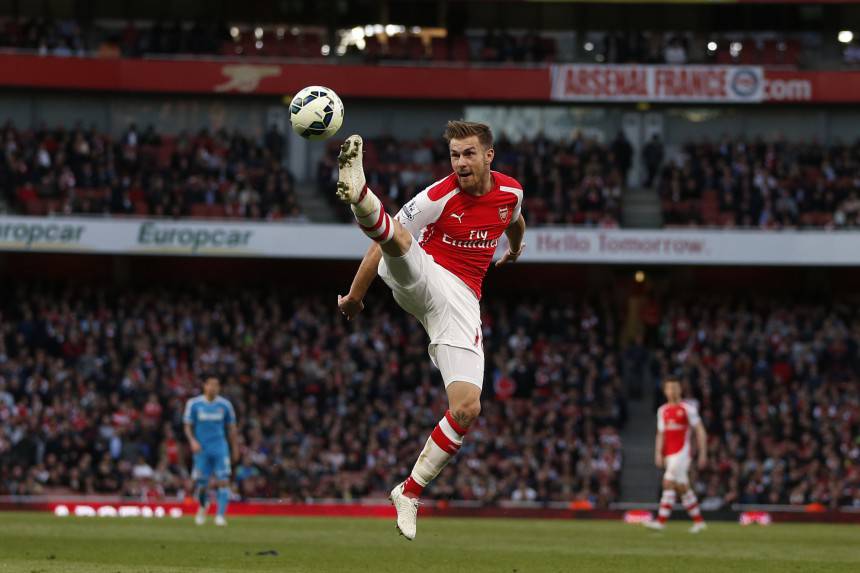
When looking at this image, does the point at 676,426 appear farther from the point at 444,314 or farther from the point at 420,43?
the point at 420,43

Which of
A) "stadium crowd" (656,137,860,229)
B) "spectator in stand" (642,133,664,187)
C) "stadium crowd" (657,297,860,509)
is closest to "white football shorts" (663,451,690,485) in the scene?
"stadium crowd" (657,297,860,509)

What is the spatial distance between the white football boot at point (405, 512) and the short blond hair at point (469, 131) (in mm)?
2692

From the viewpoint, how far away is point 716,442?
3225 centimetres

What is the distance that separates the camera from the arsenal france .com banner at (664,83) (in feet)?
132

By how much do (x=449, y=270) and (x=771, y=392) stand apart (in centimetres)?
2482

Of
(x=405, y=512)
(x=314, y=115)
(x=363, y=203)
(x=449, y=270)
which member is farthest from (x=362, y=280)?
(x=405, y=512)

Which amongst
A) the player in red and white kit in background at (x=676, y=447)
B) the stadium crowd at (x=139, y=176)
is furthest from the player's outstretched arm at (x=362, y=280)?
the stadium crowd at (x=139, y=176)

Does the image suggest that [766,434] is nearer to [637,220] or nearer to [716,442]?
[716,442]

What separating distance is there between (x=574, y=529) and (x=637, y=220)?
58.2ft

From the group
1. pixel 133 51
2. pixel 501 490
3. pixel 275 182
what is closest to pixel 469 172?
pixel 501 490

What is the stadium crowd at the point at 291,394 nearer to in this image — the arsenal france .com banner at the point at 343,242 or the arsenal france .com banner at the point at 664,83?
the arsenal france .com banner at the point at 343,242

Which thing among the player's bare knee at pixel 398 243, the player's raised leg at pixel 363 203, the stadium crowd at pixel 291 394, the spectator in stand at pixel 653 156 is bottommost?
the stadium crowd at pixel 291 394

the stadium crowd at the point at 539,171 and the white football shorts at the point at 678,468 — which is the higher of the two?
the stadium crowd at the point at 539,171

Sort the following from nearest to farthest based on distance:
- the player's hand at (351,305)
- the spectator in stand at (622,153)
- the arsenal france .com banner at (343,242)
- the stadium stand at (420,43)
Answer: the player's hand at (351,305), the arsenal france .com banner at (343,242), the spectator in stand at (622,153), the stadium stand at (420,43)
